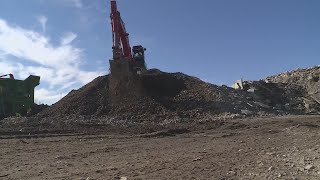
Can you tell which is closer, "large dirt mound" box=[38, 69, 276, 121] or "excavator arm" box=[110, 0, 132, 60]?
"large dirt mound" box=[38, 69, 276, 121]

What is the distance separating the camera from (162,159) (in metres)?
11.3

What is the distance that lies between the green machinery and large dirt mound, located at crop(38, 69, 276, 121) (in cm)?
336

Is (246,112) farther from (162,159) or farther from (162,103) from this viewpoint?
(162,159)

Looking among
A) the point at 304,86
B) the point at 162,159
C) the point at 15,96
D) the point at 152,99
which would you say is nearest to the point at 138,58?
the point at 152,99

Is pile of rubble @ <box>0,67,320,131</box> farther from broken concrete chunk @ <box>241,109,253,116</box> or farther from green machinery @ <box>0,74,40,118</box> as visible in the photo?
green machinery @ <box>0,74,40,118</box>

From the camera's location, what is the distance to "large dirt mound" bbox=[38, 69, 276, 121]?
2712cm

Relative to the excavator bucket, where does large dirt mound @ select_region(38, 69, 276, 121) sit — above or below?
below

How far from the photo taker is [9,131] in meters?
22.9

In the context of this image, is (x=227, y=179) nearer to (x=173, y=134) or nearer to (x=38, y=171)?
(x=38, y=171)

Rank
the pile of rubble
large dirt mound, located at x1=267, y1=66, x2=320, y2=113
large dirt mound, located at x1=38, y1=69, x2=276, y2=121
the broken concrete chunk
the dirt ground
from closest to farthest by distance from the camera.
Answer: the dirt ground
the pile of rubble
the broken concrete chunk
large dirt mound, located at x1=38, y1=69, x2=276, y2=121
large dirt mound, located at x1=267, y1=66, x2=320, y2=113

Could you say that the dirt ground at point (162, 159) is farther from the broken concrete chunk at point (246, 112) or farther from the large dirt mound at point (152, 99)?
the large dirt mound at point (152, 99)

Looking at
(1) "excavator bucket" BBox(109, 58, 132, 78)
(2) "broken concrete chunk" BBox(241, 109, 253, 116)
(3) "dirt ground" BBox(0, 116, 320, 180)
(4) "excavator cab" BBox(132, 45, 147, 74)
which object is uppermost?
(4) "excavator cab" BBox(132, 45, 147, 74)

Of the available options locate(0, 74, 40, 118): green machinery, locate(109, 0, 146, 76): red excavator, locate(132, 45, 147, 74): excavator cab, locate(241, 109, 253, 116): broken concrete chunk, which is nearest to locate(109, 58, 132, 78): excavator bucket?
locate(109, 0, 146, 76): red excavator

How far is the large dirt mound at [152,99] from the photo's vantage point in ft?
89.0
